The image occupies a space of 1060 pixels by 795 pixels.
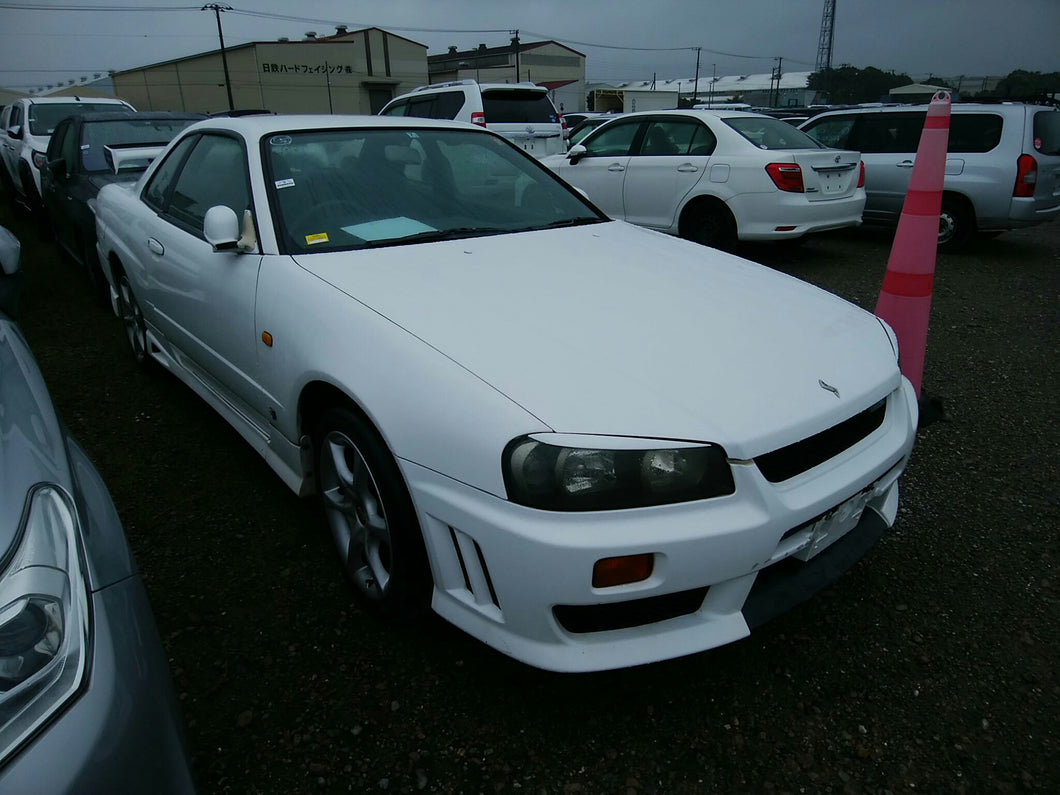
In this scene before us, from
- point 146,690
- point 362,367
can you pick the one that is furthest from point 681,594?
point 146,690

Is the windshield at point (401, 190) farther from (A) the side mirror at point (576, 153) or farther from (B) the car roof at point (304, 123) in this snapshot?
A: (A) the side mirror at point (576, 153)

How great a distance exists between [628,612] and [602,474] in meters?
0.36

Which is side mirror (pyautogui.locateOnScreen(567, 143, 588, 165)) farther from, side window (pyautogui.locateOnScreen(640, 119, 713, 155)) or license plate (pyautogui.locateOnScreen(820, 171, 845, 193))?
license plate (pyautogui.locateOnScreen(820, 171, 845, 193))

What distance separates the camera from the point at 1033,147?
22.0 ft

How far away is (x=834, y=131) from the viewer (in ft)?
27.6

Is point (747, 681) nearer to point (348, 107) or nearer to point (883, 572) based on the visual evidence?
point (883, 572)

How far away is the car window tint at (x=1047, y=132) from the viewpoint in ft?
22.2

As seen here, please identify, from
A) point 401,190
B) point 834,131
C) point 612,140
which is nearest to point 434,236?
point 401,190

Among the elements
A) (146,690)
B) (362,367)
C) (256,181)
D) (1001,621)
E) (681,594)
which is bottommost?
(1001,621)

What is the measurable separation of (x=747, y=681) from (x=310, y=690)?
120 centimetres

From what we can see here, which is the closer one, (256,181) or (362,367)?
(362,367)

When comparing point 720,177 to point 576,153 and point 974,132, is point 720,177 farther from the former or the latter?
point 974,132

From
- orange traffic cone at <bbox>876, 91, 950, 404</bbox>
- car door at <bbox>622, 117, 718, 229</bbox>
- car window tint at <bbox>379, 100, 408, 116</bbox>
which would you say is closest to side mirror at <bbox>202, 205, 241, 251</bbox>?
orange traffic cone at <bbox>876, 91, 950, 404</bbox>

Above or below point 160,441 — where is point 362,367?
above
